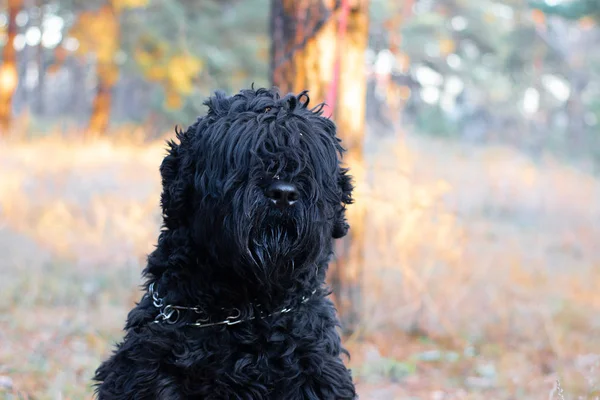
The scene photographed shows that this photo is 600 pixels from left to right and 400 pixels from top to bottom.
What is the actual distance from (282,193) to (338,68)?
3.00 metres

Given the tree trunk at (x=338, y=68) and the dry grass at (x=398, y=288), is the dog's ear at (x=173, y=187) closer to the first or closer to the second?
the dry grass at (x=398, y=288)

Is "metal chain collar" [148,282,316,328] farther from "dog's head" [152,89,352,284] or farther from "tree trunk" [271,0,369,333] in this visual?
"tree trunk" [271,0,369,333]

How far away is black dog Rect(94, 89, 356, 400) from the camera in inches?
104

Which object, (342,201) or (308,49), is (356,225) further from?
(342,201)

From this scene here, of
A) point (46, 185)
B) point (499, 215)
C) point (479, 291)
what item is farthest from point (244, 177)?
point (499, 215)

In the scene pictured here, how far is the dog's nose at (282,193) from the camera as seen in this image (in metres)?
2.58

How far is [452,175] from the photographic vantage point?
617 inches

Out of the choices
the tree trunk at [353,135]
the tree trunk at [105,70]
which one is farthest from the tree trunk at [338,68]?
the tree trunk at [105,70]

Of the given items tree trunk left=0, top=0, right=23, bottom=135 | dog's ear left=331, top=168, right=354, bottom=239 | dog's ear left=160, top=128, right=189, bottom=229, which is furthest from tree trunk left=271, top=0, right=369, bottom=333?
tree trunk left=0, top=0, right=23, bottom=135

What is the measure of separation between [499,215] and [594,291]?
5.34 m

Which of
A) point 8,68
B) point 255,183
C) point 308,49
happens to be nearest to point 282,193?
point 255,183

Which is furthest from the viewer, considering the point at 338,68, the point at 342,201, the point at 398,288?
the point at 398,288

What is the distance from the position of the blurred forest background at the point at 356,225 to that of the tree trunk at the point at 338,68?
0.02 meters

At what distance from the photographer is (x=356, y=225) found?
18.3ft
